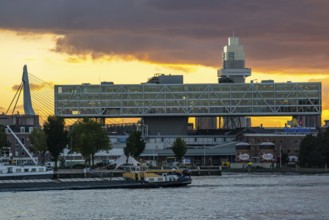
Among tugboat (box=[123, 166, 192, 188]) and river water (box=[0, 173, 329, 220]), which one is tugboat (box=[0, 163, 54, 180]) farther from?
tugboat (box=[123, 166, 192, 188])

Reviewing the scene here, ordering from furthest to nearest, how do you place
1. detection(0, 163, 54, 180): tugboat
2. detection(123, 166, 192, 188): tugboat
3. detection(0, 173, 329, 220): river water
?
detection(123, 166, 192, 188): tugboat
detection(0, 163, 54, 180): tugboat
detection(0, 173, 329, 220): river water

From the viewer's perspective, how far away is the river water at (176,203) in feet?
330

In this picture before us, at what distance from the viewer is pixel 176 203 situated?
11738 centimetres

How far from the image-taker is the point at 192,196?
131 metres

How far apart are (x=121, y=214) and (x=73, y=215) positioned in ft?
17.0

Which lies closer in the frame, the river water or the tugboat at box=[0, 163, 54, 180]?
the river water

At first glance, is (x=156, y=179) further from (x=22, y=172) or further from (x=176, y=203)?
(x=176, y=203)

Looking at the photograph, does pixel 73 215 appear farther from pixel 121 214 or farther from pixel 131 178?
pixel 131 178

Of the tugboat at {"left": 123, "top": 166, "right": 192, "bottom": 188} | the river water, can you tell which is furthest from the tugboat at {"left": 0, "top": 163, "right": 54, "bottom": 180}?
the tugboat at {"left": 123, "top": 166, "right": 192, "bottom": 188}

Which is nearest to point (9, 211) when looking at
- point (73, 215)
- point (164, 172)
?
point (73, 215)

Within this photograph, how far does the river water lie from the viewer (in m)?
100

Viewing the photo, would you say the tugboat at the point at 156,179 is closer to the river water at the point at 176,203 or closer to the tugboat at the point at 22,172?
the river water at the point at 176,203

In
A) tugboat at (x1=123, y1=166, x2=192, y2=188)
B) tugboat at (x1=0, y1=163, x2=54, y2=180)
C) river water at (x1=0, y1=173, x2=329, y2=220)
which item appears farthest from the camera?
tugboat at (x1=123, y1=166, x2=192, y2=188)

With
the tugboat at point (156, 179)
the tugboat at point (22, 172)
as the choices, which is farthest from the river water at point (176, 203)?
the tugboat at point (22, 172)
